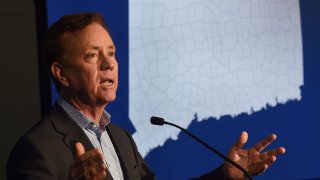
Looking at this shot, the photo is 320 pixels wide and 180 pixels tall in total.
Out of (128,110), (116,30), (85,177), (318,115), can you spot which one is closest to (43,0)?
(116,30)

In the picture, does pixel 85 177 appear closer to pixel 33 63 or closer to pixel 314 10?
pixel 33 63

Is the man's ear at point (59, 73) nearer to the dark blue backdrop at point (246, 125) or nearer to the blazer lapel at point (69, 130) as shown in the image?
the blazer lapel at point (69, 130)

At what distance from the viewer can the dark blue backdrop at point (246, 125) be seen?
2.57 m

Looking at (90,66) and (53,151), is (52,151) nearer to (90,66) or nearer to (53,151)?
(53,151)

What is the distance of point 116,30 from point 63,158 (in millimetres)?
948

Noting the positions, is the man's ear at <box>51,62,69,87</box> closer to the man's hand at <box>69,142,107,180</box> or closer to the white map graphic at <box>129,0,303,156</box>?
the man's hand at <box>69,142,107,180</box>

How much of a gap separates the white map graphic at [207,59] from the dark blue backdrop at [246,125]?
0.03m

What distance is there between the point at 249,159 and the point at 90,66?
60cm

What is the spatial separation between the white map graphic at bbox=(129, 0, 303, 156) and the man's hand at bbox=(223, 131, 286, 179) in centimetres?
66

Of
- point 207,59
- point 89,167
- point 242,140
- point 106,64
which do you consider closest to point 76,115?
point 106,64

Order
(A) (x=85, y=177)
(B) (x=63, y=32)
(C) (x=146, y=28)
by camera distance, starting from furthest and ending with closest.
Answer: (C) (x=146, y=28) → (B) (x=63, y=32) → (A) (x=85, y=177)

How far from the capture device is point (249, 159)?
2025 millimetres

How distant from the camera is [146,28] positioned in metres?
2.65

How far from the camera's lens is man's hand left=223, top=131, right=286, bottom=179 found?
200 centimetres
